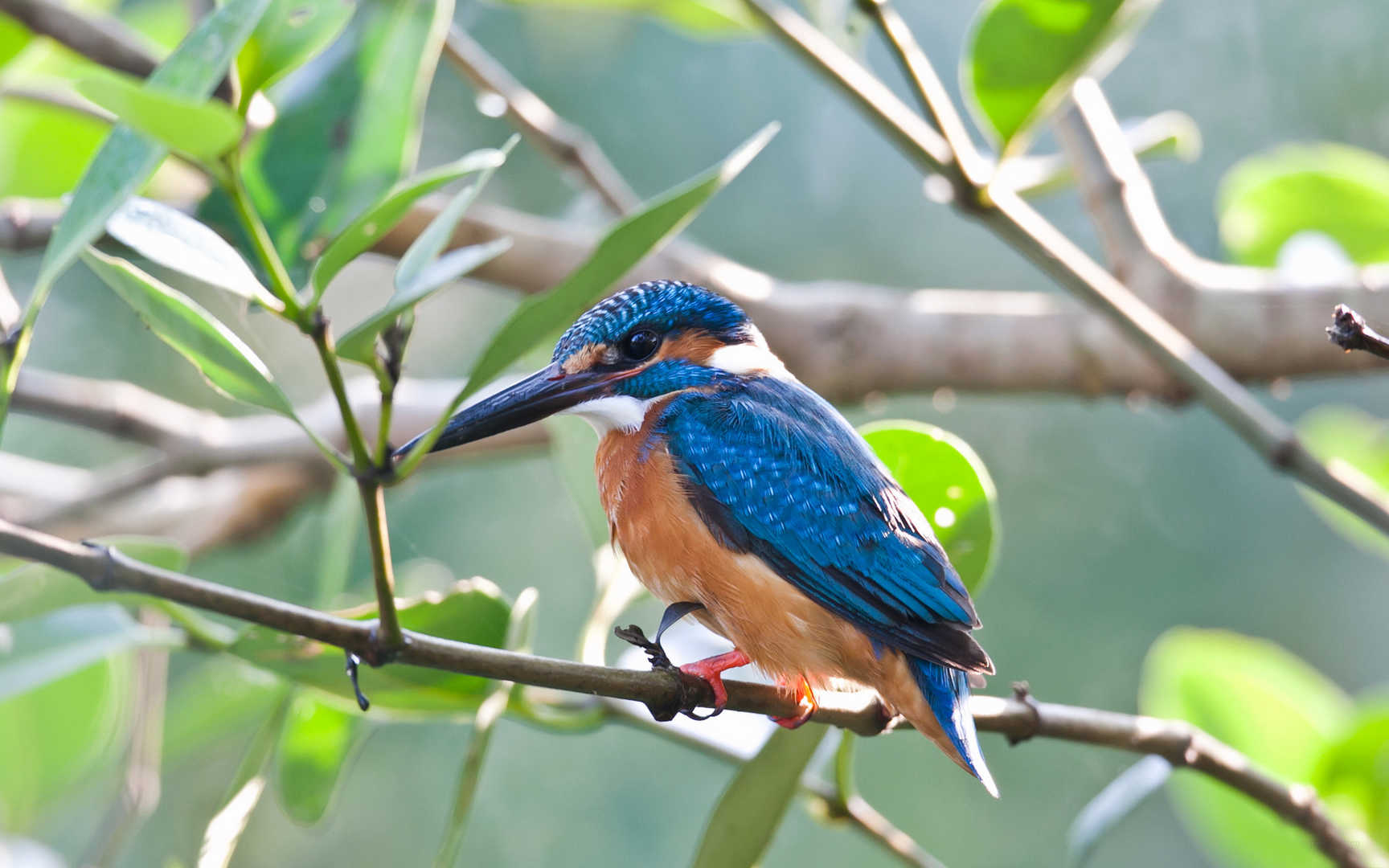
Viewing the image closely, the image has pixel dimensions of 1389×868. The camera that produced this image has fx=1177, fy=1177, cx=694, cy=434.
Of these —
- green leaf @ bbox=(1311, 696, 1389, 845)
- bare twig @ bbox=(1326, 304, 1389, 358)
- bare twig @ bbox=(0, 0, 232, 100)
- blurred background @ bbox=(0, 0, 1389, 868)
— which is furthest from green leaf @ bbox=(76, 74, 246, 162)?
blurred background @ bbox=(0, 0, 1389, 868)

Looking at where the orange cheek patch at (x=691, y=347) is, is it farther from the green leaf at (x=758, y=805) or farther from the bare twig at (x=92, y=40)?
the bare twig at (x=92, y=40)

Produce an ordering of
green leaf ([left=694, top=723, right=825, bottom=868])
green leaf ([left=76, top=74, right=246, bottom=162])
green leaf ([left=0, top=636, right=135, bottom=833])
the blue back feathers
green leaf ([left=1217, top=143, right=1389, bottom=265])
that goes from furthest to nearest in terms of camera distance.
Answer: green leaf ([left=1217, top=143, right=1389, bottom=265]), green leaf ([left=0, top=636, right=135, bottom=833]), the blue back feathers, green leaf ([left=694, top=723, right=825, bottom=868]), green leaf ([left=76, top=74, right=246, bottom=162])

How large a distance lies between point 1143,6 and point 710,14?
0.62m

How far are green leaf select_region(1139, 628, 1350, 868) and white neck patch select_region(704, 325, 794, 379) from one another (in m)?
0.61

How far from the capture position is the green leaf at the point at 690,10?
1.51 metres

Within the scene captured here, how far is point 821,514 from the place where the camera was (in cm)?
A: 104

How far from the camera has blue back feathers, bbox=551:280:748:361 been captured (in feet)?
3.71

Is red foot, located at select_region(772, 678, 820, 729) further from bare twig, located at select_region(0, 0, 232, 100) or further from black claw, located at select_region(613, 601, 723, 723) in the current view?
bare twig, located at select_region(0, 0, 232, 100)

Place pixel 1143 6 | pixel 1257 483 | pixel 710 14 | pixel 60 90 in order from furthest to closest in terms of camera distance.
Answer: pixel 1257 483, pixel 60 90, pixel 710 14, pixel 1143 6

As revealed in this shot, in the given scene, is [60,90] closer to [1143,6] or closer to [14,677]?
A: [14,677]

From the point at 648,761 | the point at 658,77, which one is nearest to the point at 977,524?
the point at 648,761

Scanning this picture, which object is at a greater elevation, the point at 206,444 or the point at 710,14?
the point at 710,14

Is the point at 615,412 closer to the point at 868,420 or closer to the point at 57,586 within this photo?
the point at 57,586

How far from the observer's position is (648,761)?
4285 millimetres
